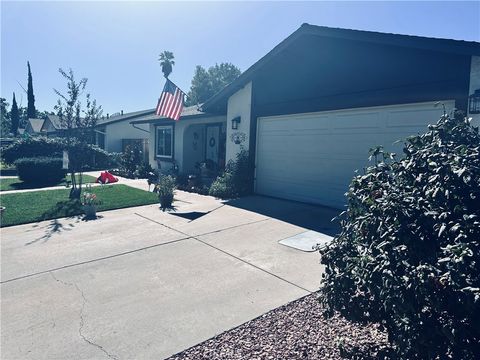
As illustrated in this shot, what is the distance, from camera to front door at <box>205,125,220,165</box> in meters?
16.0

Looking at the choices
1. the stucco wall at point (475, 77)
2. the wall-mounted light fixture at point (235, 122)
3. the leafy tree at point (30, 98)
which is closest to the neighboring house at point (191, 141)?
the wall-mounted light fixture at point (235, 122)

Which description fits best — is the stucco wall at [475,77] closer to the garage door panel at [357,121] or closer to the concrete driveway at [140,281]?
the garage door panel at [357,121]

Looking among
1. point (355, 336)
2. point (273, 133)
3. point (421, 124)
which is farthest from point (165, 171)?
point (355, 336)

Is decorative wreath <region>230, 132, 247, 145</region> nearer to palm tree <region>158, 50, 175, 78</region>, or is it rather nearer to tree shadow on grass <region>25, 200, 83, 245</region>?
tree shadow on grass <region>25, 200, 83, 245</region>

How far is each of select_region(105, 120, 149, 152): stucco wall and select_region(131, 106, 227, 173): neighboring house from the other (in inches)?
405

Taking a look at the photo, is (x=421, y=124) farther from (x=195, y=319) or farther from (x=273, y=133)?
(x=195, y=319)

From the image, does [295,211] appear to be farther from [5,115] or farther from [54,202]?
[5,115]

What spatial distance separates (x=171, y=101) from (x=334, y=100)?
6138 millimetres

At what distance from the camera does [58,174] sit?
15.5m

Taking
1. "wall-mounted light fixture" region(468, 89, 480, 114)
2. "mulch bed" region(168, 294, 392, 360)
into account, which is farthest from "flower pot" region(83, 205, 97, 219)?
"wall-mounted light fixture" region(468, 89, 480, 114)

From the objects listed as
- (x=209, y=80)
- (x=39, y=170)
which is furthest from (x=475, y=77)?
(x=209, y=80)

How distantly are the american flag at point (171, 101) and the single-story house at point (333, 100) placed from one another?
1217 mm

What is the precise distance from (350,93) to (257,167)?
408 centimetres

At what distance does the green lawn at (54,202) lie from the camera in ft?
26.6
